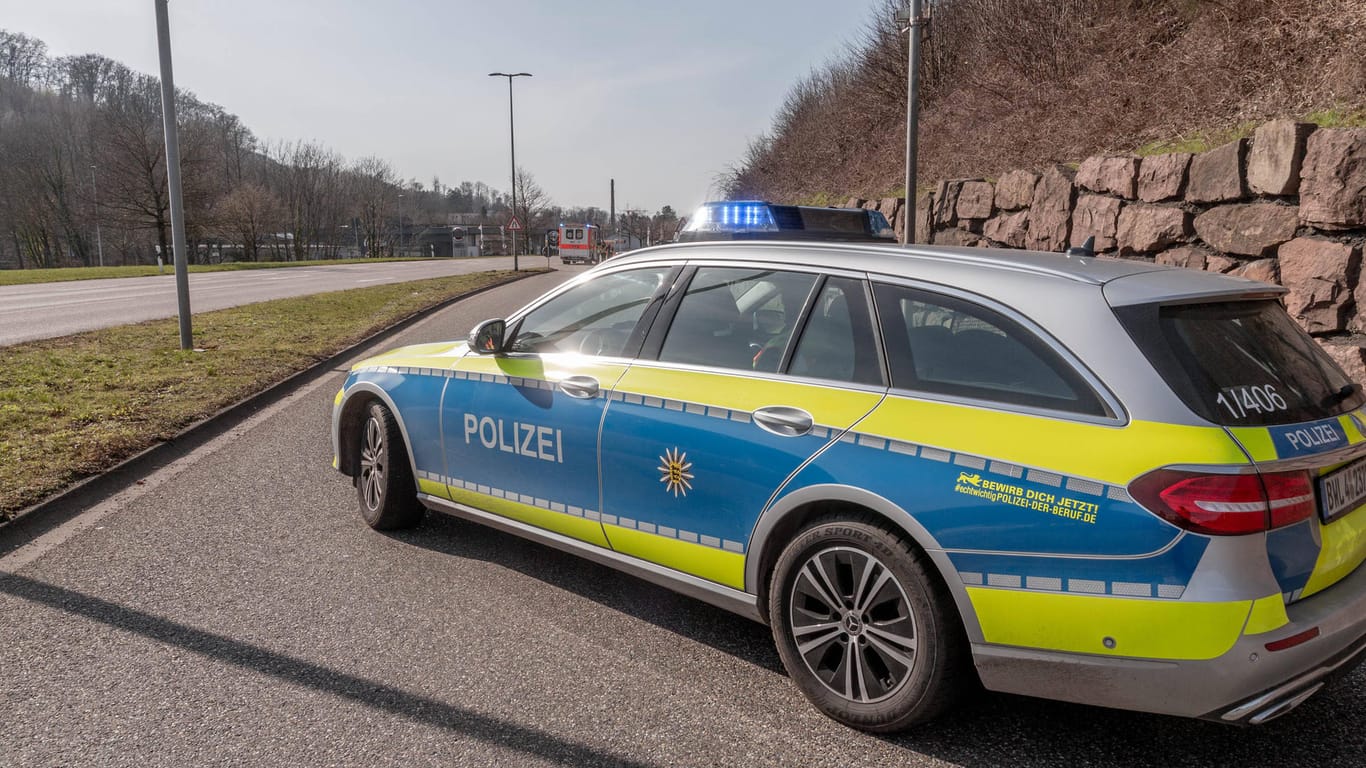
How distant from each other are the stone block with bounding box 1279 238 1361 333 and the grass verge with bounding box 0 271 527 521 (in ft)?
29.9

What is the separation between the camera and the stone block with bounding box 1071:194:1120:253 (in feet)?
32.6

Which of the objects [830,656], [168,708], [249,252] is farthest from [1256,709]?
[249,252]

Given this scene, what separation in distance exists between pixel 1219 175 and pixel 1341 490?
6.78 metres

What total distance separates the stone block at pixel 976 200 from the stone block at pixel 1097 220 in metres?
2.57

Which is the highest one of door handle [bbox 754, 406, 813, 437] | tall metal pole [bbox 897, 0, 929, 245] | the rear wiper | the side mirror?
tall metal pole [bbox 897, 0, 929, 245]

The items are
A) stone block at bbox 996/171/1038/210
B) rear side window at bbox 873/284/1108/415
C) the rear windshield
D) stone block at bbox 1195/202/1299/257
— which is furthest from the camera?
stone block at bbox 996/171/1038/210

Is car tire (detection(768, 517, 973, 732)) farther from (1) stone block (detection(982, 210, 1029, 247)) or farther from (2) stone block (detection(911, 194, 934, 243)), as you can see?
(2) stone block (detection(911, 194, 934, 243))

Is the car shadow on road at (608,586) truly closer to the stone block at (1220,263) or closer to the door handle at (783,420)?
the door handle at (783,420)

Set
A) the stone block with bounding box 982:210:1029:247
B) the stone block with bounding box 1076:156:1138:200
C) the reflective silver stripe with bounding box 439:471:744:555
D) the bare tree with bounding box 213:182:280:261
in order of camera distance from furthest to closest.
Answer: the bare tree with bounding box 213:182:280:261 → the stone block with bounding box 982:210:1029:247 → the stone block with bounding box 1076:156:1138:200 → the reflective silver stripe with bounding box 439:471:744:555

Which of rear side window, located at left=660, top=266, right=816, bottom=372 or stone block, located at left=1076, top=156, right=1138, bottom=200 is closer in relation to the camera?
rear side window, located at left=660, top=266, right=816, bottom=372

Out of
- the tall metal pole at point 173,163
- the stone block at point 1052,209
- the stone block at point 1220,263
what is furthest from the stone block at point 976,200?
the tall metal pole at point 173,163

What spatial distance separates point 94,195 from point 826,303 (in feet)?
219

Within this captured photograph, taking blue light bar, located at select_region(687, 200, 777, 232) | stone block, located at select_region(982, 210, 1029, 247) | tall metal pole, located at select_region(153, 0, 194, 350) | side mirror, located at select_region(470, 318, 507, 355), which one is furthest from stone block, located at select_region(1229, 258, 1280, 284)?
tall metal pole, located at select_region(153, 0, 194, 350)

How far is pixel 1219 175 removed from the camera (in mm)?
8188
